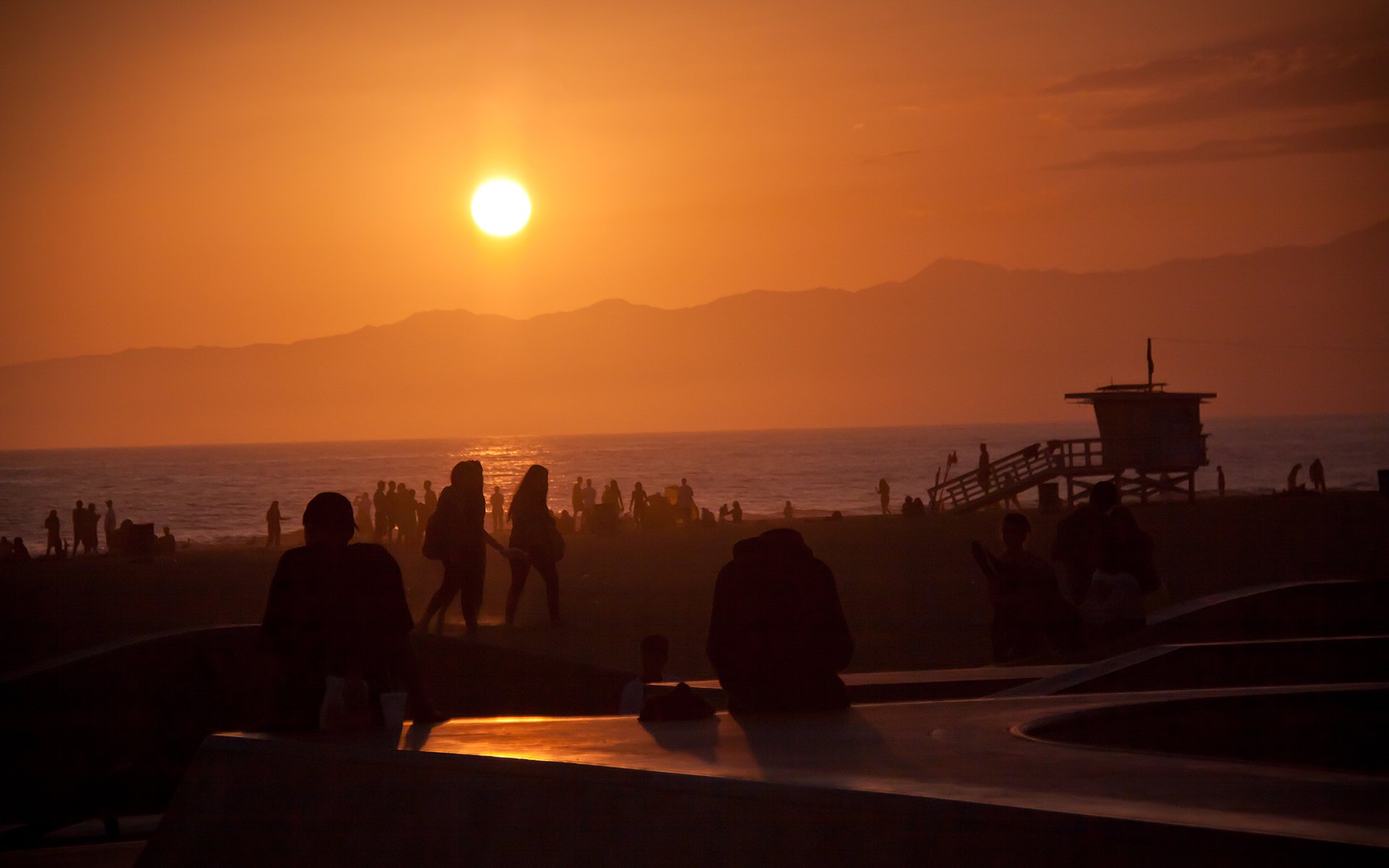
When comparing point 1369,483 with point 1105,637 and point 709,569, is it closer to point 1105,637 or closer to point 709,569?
point 709,569

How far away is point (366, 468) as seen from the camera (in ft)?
498

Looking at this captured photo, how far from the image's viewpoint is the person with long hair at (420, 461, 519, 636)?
11320mm

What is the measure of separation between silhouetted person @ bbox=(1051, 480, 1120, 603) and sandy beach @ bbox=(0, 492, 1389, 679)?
4.43 feet

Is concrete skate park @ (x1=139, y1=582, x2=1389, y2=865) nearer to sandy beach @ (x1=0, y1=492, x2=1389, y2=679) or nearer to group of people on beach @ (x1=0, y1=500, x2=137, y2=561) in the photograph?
sandy beach @ (x1=0, y1=492, x2=1389, y2=679)

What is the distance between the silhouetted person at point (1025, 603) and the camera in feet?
27.7

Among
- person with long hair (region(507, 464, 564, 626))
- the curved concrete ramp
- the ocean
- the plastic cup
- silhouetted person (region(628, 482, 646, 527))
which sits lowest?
the curved concrete ramp

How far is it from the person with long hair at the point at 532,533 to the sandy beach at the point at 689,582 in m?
0.54

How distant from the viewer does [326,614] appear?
17.1 feet

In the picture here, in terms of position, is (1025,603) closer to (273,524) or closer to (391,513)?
(391,513)

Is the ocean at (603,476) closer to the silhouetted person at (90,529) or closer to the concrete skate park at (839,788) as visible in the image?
the silhouetted person at (90,529)

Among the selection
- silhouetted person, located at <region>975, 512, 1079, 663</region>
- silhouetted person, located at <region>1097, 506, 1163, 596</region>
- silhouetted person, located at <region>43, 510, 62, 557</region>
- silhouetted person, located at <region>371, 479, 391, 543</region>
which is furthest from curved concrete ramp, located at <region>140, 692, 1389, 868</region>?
silhouetted person, located at <region>43, 510, 62, 557</region>

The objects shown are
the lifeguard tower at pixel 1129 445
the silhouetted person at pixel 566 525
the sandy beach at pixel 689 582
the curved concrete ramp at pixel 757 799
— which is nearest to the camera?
the curved concrete ramp at pixel 757 799

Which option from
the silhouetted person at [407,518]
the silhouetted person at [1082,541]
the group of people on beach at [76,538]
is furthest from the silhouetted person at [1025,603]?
the group of people on beach at [76,538]

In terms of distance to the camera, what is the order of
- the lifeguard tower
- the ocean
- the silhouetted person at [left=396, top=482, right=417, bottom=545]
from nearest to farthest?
the silhouetted person at [left=396, top=482, right=417, bottom=545] < the lifeguard tower < the ocean
